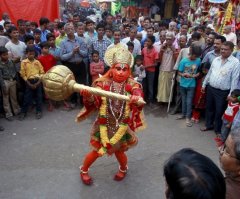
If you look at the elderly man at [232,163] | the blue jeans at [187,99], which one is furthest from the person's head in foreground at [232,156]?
the blue jeans at [187,99]

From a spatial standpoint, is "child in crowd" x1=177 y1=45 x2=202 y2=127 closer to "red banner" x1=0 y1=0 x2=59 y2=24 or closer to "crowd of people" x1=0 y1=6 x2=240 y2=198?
"crowd of people" x1=0 y1=6 x2=240 y2=198

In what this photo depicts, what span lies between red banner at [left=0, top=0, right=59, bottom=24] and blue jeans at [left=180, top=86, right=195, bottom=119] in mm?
5852

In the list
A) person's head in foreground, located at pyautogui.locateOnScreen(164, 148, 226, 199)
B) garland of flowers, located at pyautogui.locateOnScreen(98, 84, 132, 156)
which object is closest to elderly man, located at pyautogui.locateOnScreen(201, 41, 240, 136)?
garland of flowers, located at pyautogui.locateOnScreen(98, 84, 132, 156)

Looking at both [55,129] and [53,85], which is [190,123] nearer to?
[55,129]

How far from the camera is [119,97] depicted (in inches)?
117

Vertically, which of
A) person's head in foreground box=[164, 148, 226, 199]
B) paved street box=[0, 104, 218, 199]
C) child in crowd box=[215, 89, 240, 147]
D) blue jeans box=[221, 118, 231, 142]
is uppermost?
person's head in foreground box=[164, 148, 226, 199]

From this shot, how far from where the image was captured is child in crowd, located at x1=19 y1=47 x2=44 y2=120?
20.3ft

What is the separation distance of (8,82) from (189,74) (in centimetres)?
365

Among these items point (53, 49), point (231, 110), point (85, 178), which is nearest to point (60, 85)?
point (85, 178)

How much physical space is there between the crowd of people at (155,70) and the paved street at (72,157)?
384 mm

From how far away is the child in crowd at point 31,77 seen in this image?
6.18 metres

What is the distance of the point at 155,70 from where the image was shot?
23.2ft

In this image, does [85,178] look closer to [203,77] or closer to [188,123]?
[188,123]

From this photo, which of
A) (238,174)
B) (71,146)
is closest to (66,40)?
(71,146)
